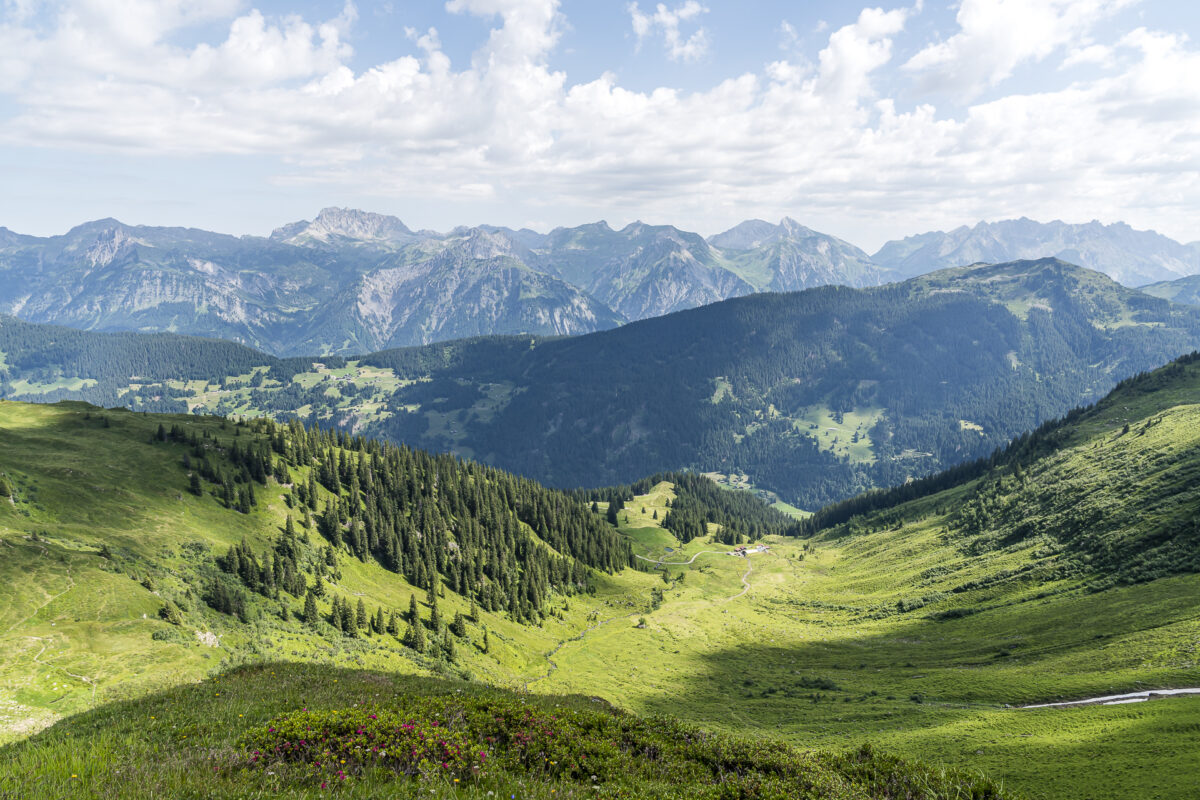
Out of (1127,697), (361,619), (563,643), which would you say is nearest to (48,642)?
(361,619)

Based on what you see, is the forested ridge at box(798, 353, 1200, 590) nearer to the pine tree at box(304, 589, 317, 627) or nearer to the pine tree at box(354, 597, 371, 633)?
the pine tree at box(354, 597, 371, 633)

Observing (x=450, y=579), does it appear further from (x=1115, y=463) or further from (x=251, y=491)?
(x=1115, y=463)

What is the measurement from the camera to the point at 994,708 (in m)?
57.3

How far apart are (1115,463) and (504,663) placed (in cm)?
16292

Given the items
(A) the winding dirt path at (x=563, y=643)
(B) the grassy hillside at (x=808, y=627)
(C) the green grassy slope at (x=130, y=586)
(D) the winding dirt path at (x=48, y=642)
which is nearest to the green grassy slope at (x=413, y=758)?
(B) the grassy hillside at (x=808, y=627)

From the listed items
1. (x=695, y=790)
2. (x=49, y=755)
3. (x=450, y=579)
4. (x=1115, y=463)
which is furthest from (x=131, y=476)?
(x=1115, y=463)

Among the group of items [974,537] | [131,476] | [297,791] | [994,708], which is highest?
[297,791]

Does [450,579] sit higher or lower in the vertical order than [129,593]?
lower

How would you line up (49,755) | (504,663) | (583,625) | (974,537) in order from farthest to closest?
(974,537)
(583,625)
(504,663)
(49,755)

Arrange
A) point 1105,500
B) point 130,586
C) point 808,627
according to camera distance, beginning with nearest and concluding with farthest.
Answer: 1. point 130,586
2. point 1105,500
3. point 808,627

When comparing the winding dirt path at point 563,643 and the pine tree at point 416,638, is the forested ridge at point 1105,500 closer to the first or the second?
the winding dirt path at point 563,643

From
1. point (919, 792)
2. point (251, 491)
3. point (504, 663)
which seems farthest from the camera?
point (251, 491)

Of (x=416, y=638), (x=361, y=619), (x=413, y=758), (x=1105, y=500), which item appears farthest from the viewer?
(x=1105, y=500)

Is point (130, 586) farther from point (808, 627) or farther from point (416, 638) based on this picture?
point (808, 627)
